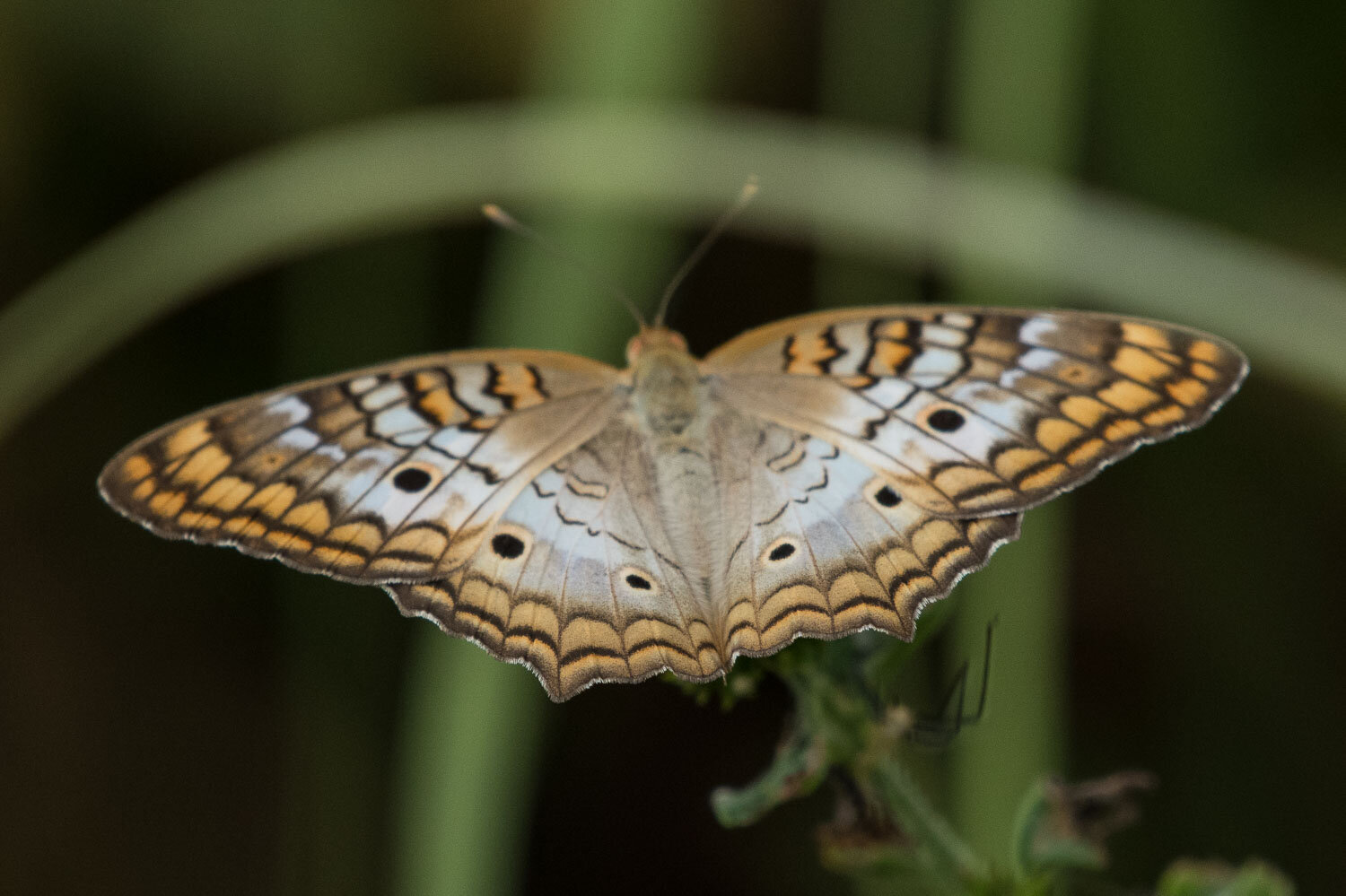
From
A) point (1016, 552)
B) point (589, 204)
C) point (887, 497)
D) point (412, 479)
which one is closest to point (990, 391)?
point (887, 497)

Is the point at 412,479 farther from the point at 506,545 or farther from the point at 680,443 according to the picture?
the point at 680,443

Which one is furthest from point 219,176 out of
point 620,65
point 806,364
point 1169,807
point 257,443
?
point 1169,807

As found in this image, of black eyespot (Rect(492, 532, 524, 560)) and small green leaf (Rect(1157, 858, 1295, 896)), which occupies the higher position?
black eyespot (Rect(492, 532, 524, 560))

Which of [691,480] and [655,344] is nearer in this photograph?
[691,480]

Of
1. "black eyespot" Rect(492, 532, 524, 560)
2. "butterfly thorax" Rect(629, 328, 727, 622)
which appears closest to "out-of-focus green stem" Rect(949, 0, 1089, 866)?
"butterfly thorax" Rect(629, 328, 727, 622)

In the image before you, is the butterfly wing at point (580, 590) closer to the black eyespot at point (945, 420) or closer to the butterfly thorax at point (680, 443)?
the butterfly thorax at point (680, 443)

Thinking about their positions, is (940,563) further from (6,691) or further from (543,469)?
(6,691)

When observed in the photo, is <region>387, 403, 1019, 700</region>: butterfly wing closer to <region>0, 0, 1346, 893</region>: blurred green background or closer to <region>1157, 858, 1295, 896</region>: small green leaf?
<region>0, 0, 1346, 893</region>: blurred green background
